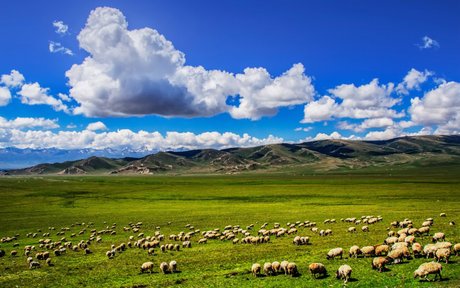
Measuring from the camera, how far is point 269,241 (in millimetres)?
35438

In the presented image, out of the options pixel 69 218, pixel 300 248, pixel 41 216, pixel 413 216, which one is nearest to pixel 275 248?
pixel 300 248

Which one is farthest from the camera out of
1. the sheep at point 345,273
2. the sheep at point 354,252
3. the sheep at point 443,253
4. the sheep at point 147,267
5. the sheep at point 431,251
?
the sheep at point 147,267

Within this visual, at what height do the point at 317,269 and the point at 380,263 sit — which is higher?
the point at 380,263

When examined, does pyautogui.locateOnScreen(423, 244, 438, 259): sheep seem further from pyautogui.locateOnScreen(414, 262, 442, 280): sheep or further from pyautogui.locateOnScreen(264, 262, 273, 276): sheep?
pyautogui.locateOnScreen(264, 262, 273, 276): sheep

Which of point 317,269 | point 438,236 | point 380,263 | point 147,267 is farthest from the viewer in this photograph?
point 438,236

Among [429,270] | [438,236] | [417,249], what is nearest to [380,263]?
[429,270]

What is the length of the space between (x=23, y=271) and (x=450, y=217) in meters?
46.2

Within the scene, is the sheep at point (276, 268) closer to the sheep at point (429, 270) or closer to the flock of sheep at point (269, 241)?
the flock of sheep at point (269, 241)

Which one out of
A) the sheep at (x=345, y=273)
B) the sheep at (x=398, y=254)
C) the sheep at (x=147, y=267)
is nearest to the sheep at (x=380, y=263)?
the sheep at (x=398, y=254)

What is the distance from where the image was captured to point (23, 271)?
90.9 ft

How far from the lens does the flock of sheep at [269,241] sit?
20484mm

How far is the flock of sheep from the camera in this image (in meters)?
20.5

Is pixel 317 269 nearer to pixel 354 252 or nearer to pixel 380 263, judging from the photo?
pixel 380 263

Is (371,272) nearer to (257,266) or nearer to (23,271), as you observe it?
(257,266)
